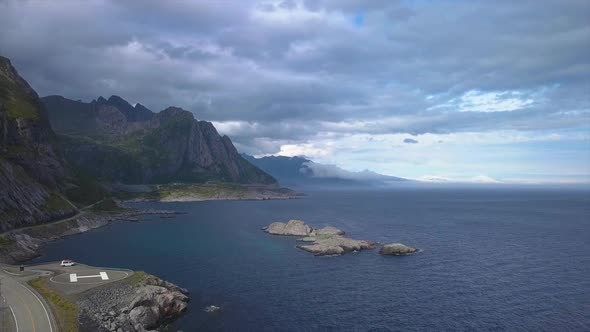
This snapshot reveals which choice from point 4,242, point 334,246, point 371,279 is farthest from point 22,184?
point 371,279

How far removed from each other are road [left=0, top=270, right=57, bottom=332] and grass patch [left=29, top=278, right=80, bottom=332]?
111cm

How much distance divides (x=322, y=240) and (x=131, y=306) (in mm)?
89505

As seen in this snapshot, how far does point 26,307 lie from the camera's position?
65.8 meters

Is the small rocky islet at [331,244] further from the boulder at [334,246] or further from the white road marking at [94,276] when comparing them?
the white road marking at [94,276]

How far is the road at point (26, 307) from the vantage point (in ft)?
193

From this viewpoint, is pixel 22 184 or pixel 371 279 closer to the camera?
pixel 371 279

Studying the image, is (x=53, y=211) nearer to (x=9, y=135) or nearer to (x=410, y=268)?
(x=9, y=135)

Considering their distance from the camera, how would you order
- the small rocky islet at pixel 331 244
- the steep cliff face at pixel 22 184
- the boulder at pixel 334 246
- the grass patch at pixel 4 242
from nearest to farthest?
the grass patch at pixel 4 242
the small rocky islet at pixel 331 244
the boulder at pixel 334 246
the steep cliff face at pixel 22 184

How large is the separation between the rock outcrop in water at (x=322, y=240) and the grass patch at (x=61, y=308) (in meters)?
76.8

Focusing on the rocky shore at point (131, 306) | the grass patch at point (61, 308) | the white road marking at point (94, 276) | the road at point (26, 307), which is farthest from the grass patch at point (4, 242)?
the rocky shore at point (131, 306)

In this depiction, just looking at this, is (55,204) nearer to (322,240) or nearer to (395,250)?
(322,240)

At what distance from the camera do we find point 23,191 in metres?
157

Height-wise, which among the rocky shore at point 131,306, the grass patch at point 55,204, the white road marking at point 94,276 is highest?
the grass patch at point 55,204

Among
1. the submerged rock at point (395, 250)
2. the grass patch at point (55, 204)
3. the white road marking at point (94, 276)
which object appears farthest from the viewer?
the grass patch at point (55, 204)
